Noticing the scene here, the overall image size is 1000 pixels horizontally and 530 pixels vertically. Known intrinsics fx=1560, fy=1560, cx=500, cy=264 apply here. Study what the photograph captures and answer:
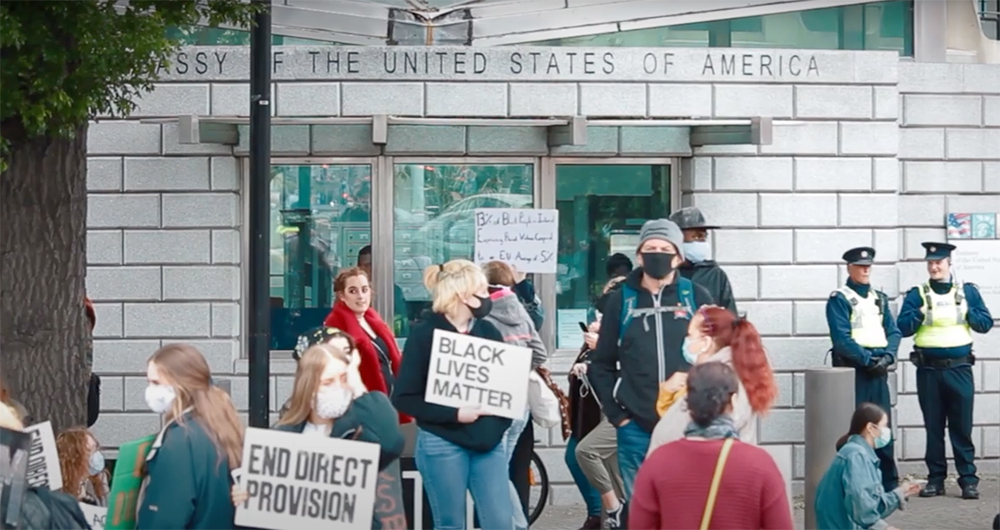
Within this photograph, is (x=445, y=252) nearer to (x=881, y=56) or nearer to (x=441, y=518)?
(x=881, y=56)

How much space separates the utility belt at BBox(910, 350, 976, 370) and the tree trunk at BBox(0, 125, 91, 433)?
6593mm

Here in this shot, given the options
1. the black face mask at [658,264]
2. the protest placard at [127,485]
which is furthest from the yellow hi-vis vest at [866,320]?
the protest placard at [127,485]

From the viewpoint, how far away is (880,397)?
465 inches

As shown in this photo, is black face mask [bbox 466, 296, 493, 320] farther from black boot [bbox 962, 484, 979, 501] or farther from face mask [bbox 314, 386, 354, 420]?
black boot [bbox 962, 484, 979, 501]

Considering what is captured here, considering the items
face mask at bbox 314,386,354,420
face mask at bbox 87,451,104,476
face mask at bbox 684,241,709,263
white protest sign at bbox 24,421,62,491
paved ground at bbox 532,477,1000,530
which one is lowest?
paved ground at bbox 532,477,1000,530

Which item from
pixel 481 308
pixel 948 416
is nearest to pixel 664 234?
pixel 481 308

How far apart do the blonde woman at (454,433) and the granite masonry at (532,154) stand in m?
4.47

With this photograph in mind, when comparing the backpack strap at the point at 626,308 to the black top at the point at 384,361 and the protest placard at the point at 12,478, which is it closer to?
the black top at the point at 384,361

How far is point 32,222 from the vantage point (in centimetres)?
860

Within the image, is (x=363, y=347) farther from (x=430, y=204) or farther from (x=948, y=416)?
(x=948, y=416)

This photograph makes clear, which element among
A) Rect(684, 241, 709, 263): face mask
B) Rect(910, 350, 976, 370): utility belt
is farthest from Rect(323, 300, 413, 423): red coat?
Rect(910, 350, 976, 370): utility belt

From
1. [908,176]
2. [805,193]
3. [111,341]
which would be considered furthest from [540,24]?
[111,341]

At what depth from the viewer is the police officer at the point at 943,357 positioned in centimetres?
1206

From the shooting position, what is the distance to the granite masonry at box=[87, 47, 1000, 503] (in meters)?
12.1
